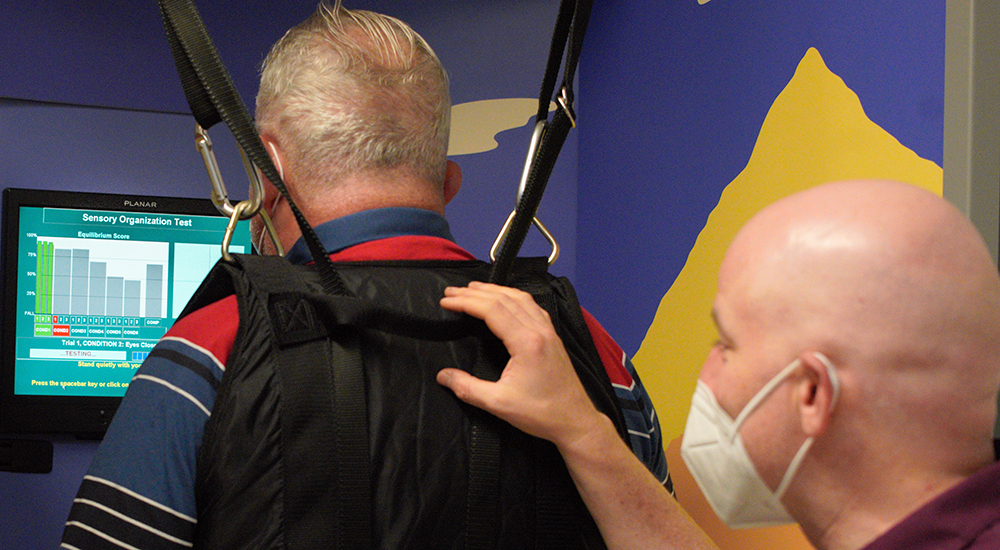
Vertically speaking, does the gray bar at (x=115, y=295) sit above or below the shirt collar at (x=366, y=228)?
above

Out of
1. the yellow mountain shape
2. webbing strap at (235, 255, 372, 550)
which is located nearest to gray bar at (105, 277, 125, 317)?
the yellow mountain shape

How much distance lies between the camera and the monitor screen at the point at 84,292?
2.24 metres

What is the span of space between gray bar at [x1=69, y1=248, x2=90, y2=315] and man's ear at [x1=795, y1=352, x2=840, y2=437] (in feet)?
7.43

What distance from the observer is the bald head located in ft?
1.61

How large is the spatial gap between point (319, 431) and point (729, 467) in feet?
1.11

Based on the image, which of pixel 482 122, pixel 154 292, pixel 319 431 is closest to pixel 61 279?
pixel 154 292

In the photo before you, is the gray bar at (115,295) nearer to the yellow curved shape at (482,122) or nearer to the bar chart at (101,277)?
the bar chart at (101,277)

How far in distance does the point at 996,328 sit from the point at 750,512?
0.25 meters

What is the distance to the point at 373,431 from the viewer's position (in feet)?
2.17

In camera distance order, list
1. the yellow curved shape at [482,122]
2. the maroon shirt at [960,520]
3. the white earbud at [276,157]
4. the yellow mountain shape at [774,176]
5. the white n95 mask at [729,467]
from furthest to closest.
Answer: the yellow curved shape at [482,122] → the yellow mountain shape at [774,176] → the white earbud at [276,157] → the white n95 mask at [729,467] → the maroon shirt at [960,520]

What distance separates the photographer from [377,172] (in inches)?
31.5

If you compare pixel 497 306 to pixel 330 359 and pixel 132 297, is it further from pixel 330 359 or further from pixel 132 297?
pixel 132 297

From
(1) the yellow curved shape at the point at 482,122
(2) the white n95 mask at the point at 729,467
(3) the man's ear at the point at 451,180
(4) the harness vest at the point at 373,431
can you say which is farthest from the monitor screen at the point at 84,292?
(2) the white n95 mask at the point at 729,467

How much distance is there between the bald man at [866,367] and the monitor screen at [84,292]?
2.11 meters
